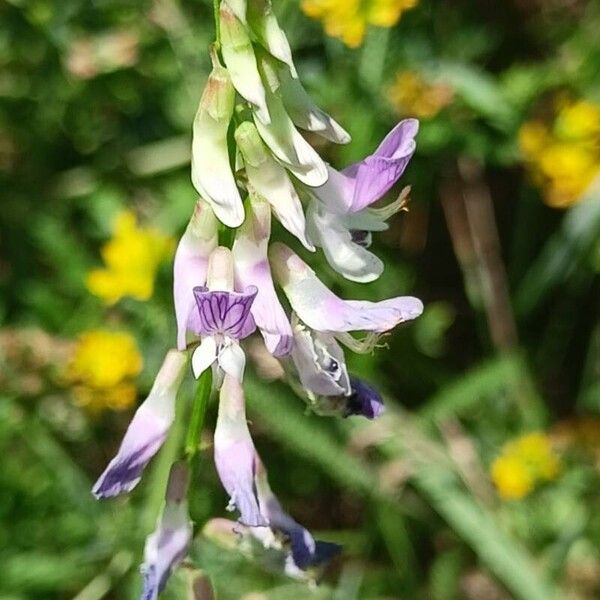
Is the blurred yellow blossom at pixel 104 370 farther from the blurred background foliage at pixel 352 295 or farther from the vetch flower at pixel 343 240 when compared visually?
the vetch flower at pixel 343 240

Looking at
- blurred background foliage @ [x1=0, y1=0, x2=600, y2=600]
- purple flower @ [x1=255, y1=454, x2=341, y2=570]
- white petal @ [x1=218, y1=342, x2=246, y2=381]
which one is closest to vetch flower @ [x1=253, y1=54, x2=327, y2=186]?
white petal @ [x1=218, y1=342, x2=246, y2=381]

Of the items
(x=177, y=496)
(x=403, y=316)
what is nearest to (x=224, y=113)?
(x=403, y=316)

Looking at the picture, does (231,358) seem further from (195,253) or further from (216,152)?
(216,152)

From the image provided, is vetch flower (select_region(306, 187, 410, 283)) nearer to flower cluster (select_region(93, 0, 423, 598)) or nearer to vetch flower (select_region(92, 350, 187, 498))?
flower cluster (select_region(93, 0, 423, 598))

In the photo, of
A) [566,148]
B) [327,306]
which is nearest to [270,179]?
[327,306]

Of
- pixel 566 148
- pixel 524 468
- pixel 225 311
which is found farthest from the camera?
pixel 566 148

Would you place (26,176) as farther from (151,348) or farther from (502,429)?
(502,429)
